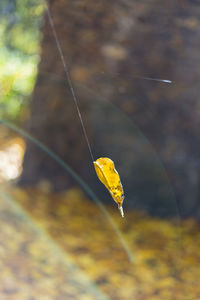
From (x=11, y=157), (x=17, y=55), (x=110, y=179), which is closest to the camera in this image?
(x=110, y=179)

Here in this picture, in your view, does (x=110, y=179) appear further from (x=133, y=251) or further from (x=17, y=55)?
(x=17, y=55)

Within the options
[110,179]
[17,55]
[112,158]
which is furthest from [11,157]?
[110,179]

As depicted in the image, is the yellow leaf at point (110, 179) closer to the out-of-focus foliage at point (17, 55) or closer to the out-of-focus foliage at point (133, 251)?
the out-of-focus foliage at point (133, 251)

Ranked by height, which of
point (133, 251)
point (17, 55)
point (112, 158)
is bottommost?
point (133, 251)

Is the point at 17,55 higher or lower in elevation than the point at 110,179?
higher

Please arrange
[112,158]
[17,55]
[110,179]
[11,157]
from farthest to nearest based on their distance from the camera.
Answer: [11,157]
[17,55]
[112,158]
[110,179]

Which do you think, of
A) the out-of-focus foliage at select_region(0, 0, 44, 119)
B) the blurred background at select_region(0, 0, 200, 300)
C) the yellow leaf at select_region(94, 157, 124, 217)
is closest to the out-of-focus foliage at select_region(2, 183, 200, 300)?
the blurred background at select_region(0, 0, 200, 300)

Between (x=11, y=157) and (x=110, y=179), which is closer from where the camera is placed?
(x=110, y=179)
